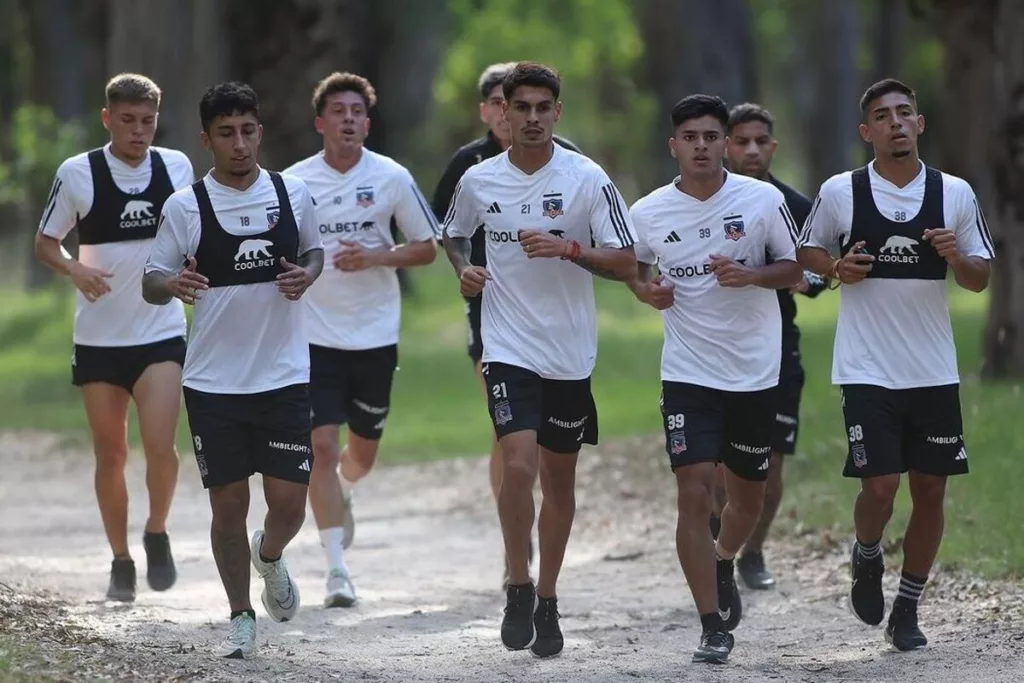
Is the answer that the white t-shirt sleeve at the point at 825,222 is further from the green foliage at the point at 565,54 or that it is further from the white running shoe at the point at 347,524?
the green foliage at the point at 565,54

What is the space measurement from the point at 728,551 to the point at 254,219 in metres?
2.80

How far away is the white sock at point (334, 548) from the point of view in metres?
10.5

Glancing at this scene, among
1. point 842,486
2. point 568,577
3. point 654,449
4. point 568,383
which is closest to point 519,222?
point 568,383

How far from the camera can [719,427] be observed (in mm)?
8680

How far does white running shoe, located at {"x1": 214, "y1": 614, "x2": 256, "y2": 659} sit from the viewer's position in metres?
8.33

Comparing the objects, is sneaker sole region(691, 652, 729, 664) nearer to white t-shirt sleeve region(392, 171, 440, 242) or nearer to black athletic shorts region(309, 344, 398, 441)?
black athletic shorts region(309, 344, 398, 441)

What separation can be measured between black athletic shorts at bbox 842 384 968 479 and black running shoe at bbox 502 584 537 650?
155 centimetres

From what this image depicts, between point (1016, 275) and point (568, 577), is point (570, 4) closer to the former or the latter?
point (1016, 275)

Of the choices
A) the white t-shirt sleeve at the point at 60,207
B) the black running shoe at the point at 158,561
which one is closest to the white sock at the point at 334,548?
the black running shoe at the point at 158,561

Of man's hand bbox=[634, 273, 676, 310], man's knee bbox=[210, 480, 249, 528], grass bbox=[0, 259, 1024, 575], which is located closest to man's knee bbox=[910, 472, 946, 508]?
man's hand bbox=[634, 273, 676, 310]

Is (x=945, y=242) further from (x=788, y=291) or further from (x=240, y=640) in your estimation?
(x=240, y=640)

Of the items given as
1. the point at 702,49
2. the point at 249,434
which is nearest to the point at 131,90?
the point at 249,434

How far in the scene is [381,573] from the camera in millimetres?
12008

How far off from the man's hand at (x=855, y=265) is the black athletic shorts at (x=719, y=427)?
691 mm
